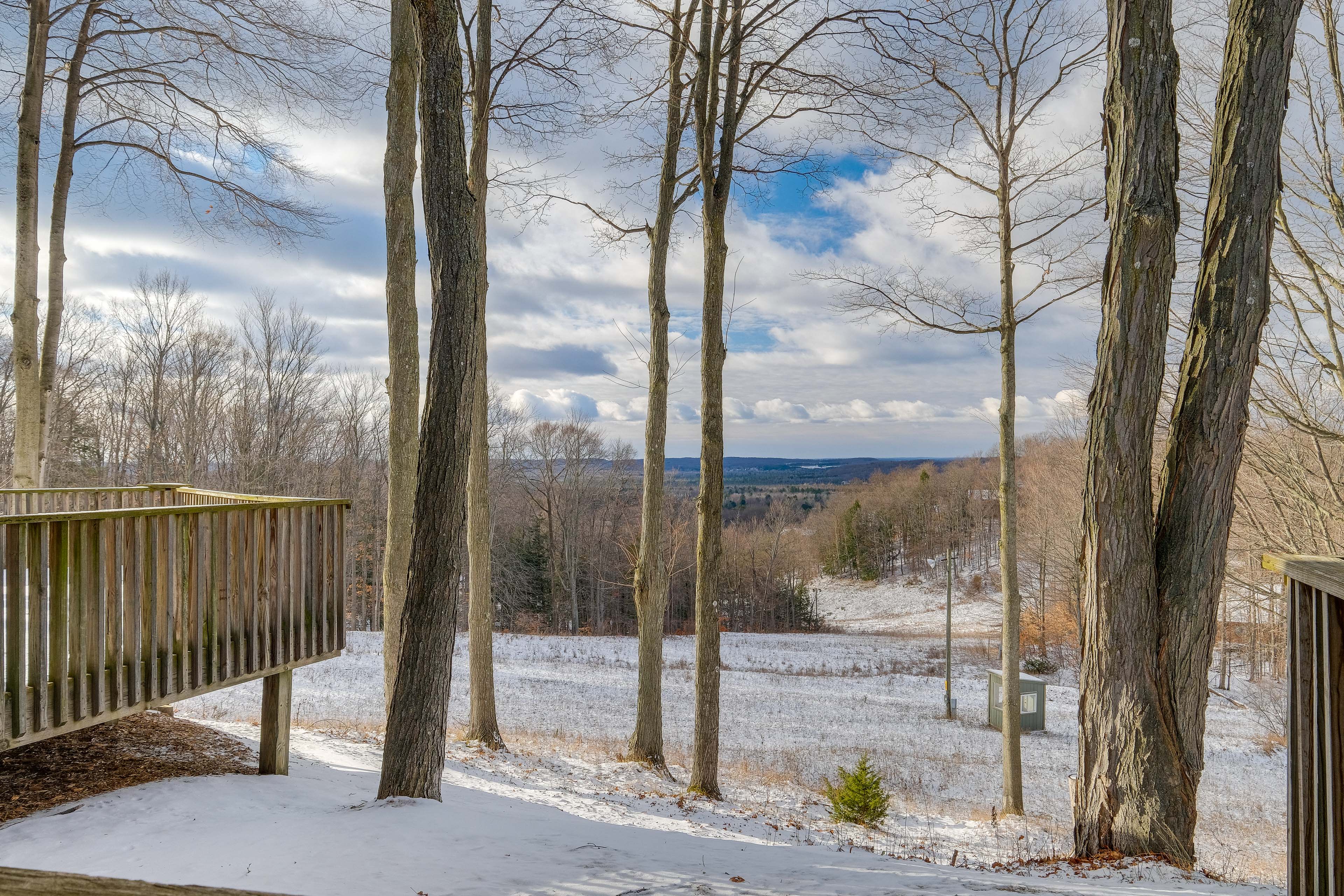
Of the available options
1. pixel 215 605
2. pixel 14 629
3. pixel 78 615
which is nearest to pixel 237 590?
pixel 215 605

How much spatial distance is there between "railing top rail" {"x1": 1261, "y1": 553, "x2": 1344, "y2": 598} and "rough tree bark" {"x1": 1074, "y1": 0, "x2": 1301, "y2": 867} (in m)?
1.93

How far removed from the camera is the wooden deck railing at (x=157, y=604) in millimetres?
3867

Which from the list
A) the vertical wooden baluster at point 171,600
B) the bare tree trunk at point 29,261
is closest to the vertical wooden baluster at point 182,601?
the vertical wooden baluster at point 171,600

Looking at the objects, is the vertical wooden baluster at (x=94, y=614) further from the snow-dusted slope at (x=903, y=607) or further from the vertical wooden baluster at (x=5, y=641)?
the snow-dusted slope at (x=903, y=607)

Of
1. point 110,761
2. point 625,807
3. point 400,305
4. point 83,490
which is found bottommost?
point 625,807

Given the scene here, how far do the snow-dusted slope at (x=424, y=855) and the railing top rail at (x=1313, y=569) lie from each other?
1.83 metres

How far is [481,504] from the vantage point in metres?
8.74

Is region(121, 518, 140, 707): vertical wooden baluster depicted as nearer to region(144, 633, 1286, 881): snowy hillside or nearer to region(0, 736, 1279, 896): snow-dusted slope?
region(0, 736, 1279, 896): snow-dusted slope

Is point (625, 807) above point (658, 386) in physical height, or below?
below

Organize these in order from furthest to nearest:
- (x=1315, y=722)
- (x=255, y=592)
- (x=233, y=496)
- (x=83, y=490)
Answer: (x=83, y=490)
(x=233, y=496)
(x=255, y=592)
(x=1315, y=722)

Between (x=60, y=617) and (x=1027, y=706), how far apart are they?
16.3m

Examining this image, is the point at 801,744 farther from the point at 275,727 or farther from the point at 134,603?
the point at 134,603

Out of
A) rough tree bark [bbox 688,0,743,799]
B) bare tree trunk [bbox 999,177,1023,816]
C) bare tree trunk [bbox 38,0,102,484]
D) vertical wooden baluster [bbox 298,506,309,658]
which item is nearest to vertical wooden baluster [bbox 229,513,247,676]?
vertical wooden baluster [bbox 298,506,309,658]

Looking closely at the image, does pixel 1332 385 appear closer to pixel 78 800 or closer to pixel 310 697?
pixel 78 800
